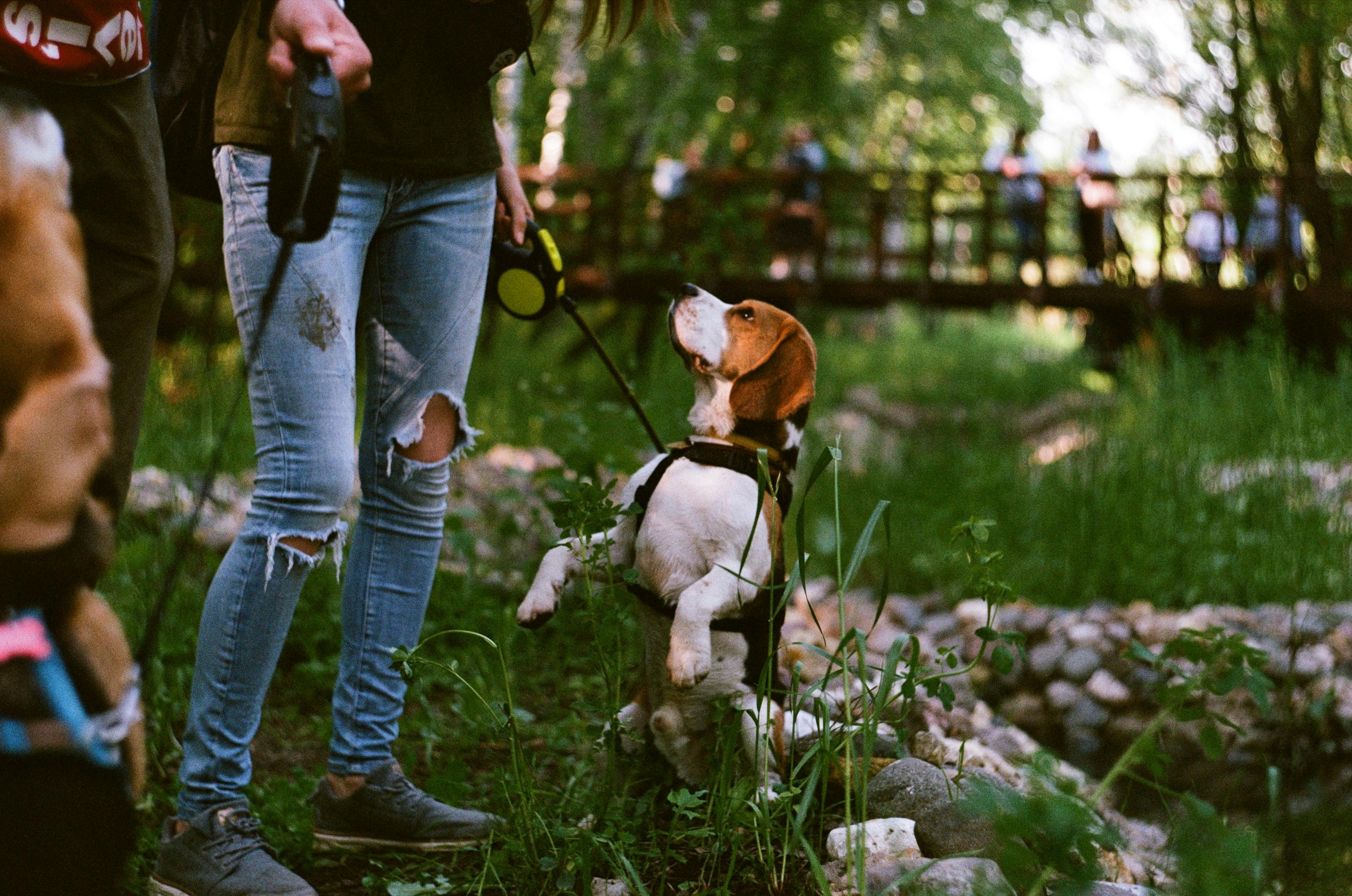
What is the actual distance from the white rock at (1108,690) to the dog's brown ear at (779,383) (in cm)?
233

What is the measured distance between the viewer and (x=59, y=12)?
1.38 metres

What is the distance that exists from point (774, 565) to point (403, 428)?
68cm

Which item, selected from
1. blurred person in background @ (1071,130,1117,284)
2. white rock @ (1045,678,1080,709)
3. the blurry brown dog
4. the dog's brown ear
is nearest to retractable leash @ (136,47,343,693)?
the blurry brown dog

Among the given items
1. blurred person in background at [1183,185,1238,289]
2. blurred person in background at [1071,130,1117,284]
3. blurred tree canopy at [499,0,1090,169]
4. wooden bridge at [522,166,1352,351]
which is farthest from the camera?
blurred tree canopy at [499,0,1090,169]

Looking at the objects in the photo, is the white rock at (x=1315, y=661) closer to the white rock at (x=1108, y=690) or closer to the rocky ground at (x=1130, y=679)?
the rocky ground at (x=1130, y=679)

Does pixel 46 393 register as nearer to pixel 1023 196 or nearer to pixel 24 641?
pixel 24 641

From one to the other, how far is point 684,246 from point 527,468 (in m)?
1.62

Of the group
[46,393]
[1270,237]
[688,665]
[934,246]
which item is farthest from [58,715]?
[1270,237]

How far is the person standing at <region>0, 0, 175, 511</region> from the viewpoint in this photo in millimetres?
1376

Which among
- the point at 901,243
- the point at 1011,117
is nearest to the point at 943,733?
the point at 1011,117

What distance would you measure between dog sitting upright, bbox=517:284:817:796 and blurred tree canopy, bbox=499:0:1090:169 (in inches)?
230

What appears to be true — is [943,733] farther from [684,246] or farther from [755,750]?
[684,246]

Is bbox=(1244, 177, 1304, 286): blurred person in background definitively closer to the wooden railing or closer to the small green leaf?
the wooden railing

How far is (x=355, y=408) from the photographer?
1940mm
